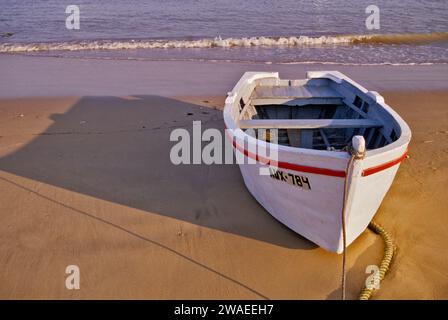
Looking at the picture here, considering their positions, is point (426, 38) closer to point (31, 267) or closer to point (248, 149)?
point (248, 149)

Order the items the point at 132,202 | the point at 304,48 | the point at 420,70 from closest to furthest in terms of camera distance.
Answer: the point at 132,202, the point at 420,70, the point at 304,48

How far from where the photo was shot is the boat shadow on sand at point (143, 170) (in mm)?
5016

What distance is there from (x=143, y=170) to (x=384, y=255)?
136 inches

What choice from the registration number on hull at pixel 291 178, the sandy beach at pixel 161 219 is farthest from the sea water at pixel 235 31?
the registration number on hull at pixel 291 178

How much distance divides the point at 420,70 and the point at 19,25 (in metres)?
16.2

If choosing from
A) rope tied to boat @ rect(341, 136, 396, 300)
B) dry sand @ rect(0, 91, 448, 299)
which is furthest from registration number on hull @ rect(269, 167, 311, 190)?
dry sand @ rect(0, 91, 448, 299)

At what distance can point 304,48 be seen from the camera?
14742mm

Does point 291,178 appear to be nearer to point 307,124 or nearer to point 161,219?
point 307,124

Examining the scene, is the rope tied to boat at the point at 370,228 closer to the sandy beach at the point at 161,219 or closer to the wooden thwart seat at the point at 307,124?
the sandy beach at the point at 161,219

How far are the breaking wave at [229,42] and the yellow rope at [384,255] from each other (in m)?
11.5

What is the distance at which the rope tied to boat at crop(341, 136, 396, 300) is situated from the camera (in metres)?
3.44

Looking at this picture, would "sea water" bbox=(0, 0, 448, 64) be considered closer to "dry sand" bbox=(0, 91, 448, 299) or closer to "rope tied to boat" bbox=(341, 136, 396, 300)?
"dry sand" bbox=(0, 91, 448, 299)

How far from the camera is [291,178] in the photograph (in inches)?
160
